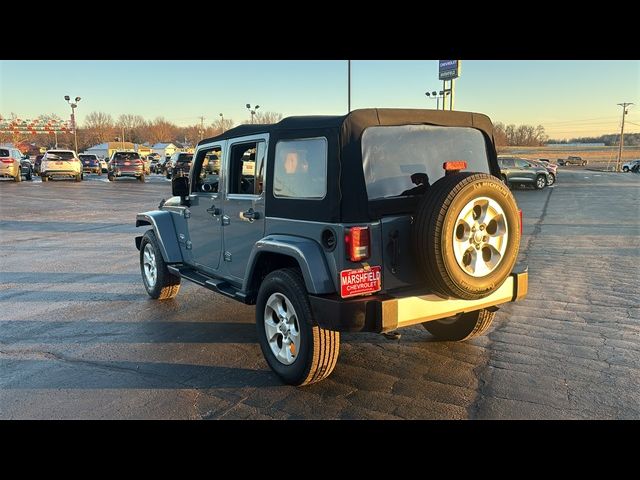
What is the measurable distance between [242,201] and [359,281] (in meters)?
1.58

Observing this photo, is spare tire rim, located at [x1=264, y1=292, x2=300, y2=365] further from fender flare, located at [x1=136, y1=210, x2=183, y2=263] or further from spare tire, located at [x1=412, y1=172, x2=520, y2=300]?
fender flare, located at [x1=136, y1=210, x2=183, y2=263]

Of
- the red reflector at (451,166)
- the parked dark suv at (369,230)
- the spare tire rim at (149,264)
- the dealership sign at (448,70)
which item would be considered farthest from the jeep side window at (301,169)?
the dealership sign at (448,70)

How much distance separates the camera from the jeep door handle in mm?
4227

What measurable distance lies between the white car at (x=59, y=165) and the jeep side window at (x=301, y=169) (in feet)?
92.4

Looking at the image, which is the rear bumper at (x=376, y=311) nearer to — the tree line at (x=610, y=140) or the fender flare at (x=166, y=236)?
the fender flare at (x=166, y=236)

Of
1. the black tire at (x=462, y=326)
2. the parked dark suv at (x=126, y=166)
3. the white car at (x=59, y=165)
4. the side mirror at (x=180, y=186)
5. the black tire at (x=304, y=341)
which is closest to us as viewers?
the black tire at (x=304, y=341)

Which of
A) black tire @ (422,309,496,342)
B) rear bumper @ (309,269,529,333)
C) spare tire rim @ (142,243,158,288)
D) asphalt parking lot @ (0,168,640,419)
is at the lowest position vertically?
asphalt parking lot @ (0,168,640,419)

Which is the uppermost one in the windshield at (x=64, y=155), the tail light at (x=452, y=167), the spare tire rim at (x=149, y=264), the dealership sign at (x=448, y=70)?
the dealership sign at (x=448, y=70)

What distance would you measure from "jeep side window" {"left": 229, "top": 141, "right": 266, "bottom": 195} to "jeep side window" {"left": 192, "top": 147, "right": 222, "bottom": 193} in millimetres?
305

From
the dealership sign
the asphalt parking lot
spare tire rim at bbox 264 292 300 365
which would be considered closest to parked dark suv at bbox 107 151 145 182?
the dealership sign

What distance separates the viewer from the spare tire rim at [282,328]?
372cm

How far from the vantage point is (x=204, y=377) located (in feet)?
12.8

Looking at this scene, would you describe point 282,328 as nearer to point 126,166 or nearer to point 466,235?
point 466,235

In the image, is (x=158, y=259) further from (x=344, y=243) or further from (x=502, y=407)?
(x=502, y=407)
